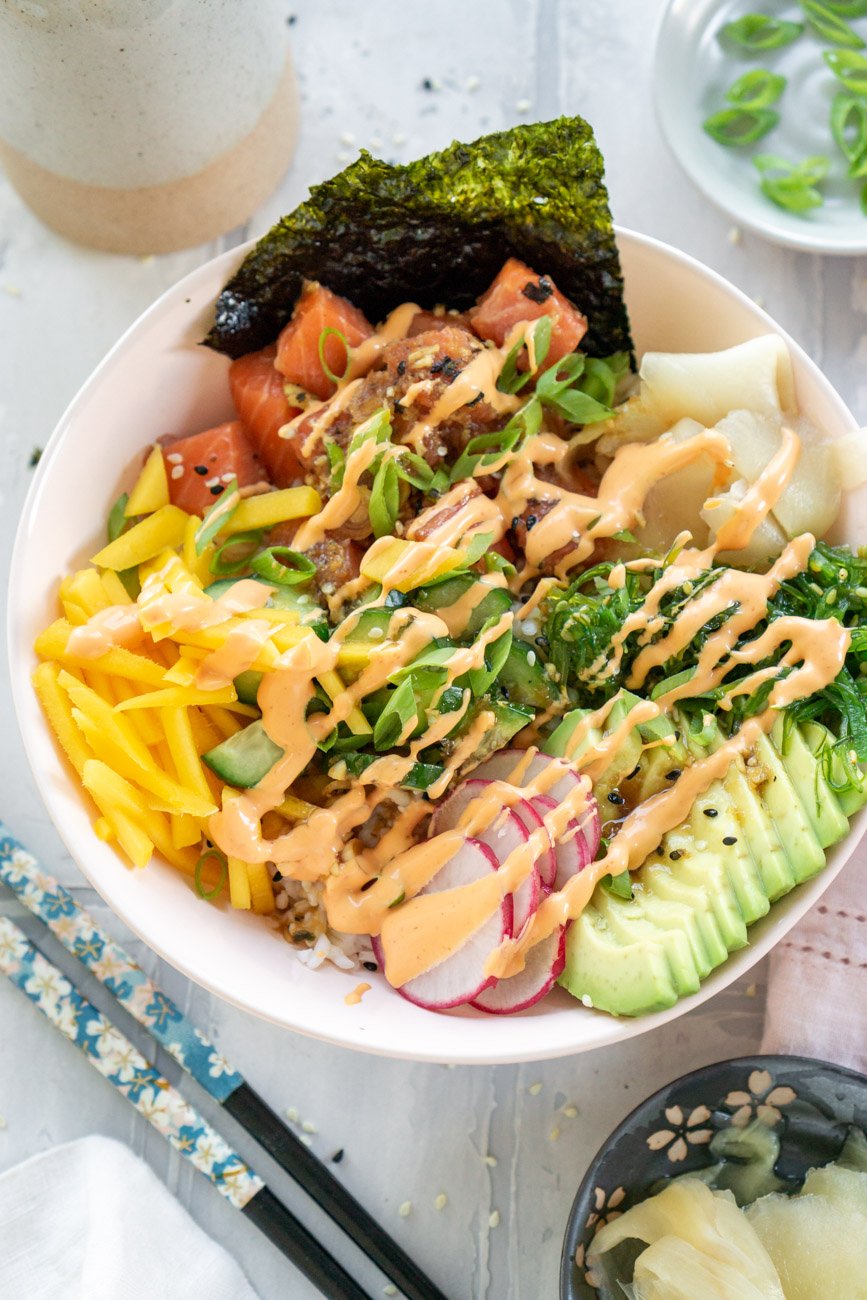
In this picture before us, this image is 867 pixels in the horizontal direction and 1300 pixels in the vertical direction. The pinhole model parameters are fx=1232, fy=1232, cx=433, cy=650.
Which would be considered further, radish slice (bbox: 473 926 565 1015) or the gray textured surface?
the gray textured surface

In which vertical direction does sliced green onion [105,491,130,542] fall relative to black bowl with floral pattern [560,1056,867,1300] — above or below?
above

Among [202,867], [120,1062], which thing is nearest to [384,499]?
[202,867]

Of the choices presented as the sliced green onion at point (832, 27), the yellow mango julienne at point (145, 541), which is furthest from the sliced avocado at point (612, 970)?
the sliced green onion at point (832, 27)

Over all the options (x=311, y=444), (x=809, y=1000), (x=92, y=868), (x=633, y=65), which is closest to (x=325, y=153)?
(x=633, y=65)

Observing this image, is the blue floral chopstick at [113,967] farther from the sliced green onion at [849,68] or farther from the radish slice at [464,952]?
the sliced green onion at [849,68]

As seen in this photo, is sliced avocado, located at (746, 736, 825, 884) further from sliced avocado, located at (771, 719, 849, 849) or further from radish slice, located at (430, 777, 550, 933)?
radish slice, located at (430, 777, 550, 933)

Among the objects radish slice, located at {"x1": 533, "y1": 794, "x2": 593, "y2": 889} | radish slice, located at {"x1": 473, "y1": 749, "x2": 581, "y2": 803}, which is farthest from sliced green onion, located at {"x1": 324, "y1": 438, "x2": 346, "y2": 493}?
radish slice, located at {"x1": 533, "y1": 794, "x2": 593, "y2": 889}

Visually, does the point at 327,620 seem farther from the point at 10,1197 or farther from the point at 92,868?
the point at 10,1197
